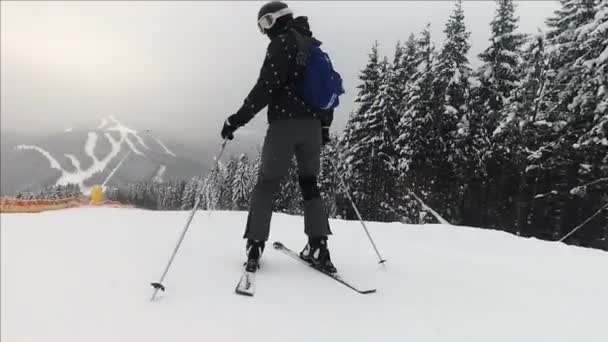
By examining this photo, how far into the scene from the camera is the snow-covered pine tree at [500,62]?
92.6 ft

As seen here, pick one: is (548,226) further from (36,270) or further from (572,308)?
(36,270)

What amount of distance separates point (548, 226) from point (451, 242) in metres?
23.6

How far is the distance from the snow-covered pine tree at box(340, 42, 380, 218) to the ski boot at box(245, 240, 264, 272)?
27.7 m

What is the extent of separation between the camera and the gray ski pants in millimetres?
3926

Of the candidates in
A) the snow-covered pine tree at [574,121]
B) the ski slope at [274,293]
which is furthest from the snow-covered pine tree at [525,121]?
the ski slope at [274,293]

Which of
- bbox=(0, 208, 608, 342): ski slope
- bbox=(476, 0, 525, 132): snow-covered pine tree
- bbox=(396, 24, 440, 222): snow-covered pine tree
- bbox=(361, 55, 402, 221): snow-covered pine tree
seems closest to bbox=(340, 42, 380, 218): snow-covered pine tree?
bbox=(361, 55, 402, 221): snow-covered pine tree

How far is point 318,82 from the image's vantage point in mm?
3809

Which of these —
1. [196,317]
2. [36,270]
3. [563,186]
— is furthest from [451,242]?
[563,186]

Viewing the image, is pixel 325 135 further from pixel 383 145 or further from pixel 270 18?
pixel 383 145

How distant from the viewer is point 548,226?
88.3 feet

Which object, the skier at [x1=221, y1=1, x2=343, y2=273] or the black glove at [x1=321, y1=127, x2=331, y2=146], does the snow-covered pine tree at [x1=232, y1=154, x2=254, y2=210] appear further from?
the black glove at [x1=321, y1=127, x2=331, y2=146]

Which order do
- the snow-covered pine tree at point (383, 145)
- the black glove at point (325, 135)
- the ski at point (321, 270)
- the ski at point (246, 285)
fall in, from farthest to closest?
the snow-covered pine tree at point (383, 145) → the black glove at point (325, 135) → the ski at point (321, 270) → the ski at point (246, 285)

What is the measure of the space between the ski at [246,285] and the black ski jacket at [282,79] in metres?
1.16

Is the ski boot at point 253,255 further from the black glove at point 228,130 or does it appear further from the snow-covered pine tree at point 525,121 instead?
the snow-covered pine tree at point 525,121
